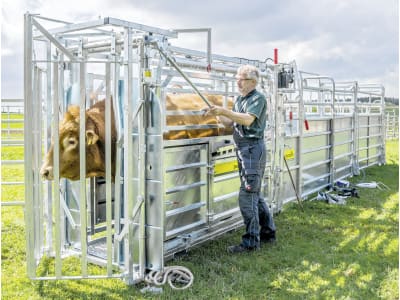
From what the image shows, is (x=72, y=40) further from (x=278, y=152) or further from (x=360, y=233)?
(x=360, y=233)

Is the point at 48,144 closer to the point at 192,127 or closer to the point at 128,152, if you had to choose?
the point at 128,152

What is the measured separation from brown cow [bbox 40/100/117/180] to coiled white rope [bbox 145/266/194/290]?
3.60 feet

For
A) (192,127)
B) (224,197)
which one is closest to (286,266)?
(224,197)

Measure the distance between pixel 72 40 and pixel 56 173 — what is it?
170 cm

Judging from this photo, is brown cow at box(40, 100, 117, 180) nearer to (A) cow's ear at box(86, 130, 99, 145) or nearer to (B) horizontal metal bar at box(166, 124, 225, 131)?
(A) cow's ear at box(86, 130, 99, 145)

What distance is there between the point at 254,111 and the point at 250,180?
0.74 meters

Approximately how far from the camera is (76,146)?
4.10 meters

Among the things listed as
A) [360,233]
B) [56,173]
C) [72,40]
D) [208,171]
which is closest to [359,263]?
[360,233]

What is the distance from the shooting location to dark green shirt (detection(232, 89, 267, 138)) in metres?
4.67

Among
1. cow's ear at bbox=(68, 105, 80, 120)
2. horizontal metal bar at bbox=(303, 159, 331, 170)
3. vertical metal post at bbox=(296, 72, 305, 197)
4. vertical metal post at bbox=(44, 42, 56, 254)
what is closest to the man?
cow's ear at bbox=(68, 105, 80, 120)

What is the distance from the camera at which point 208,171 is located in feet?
16.9

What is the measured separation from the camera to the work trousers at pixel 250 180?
478 cm

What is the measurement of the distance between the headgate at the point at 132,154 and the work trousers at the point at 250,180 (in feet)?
1.49

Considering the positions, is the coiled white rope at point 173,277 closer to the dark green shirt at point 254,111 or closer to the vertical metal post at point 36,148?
the vertical metal post at point 36,148
